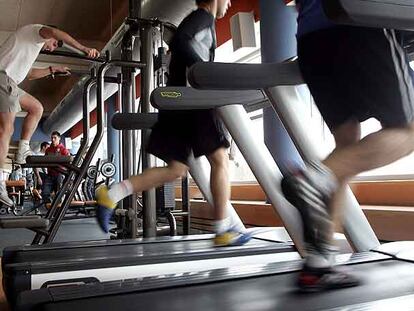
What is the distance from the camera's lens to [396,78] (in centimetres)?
108

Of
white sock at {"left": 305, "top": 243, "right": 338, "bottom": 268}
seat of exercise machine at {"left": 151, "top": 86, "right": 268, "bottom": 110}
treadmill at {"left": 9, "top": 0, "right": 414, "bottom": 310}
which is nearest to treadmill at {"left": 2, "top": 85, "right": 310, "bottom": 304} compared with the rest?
seat of exercise machine at {"left": 151, "top": 86, "right": 268, "bottom": 110}

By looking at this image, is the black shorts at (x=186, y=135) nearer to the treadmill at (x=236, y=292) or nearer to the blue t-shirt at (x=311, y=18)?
the treadmill at (x=236, y=292)

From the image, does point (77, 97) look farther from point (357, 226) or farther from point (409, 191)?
point (357, 226)

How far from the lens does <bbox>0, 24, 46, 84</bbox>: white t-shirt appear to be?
10.00ft

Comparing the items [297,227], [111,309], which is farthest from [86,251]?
[111,309]

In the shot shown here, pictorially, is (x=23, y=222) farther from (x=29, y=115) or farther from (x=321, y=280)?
(x=321, y=280)

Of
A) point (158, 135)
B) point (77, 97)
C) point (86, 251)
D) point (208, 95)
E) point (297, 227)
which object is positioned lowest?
point (86, 251)

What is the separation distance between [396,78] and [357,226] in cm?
76

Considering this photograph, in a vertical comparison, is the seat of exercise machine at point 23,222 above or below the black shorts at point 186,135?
below

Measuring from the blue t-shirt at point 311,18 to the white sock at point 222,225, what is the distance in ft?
3.72

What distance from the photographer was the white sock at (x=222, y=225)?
7.28ft

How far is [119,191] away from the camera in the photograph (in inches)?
83.7

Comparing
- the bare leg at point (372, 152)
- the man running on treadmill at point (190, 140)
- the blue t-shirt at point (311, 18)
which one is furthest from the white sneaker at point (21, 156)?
the bare leg at point (372, 152)

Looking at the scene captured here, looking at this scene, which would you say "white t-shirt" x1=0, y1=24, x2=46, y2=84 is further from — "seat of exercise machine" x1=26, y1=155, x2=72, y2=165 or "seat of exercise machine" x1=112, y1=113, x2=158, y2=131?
"seat of exercise machine" x1=112, y1=113, x2=158, y2=131
